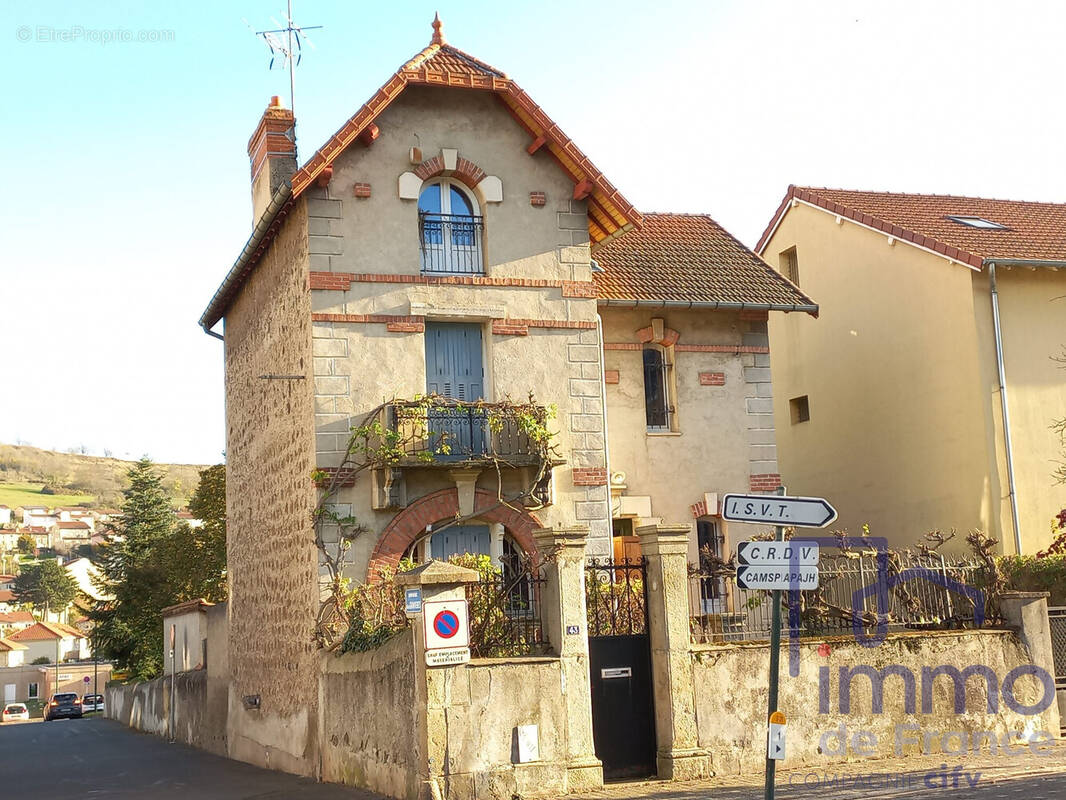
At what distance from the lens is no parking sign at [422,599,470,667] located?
12938mm

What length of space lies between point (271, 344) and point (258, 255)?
162cm

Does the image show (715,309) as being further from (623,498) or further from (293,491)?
(293,491)

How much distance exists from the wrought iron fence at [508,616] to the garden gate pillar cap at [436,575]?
0.34m

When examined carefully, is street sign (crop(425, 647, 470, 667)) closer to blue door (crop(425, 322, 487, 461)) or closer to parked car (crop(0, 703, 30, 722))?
blue door (crop(425, 322, 487, 461))

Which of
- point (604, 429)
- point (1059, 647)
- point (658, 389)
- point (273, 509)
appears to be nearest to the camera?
point (1059, 647)

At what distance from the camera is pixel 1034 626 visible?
52.3ft

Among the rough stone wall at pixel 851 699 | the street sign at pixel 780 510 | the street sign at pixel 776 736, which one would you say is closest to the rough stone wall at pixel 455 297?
the rough stone wall at pixel 851 699

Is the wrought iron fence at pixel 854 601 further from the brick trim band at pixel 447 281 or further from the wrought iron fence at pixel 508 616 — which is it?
the brick trim band at pixel 447 281

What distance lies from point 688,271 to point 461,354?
5.28m

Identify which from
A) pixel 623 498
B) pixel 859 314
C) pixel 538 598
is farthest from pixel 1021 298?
pixel 538 598

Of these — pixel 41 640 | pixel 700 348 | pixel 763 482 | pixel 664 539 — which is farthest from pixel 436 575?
pixel 41 640

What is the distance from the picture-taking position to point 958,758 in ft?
48.3

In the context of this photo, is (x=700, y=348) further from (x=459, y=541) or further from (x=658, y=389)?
(x=459, y=541)

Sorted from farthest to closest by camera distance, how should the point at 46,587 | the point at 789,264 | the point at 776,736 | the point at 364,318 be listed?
the point at 46,587 < the point at 789,264 < the point at 364,318 < the point at 776,736
